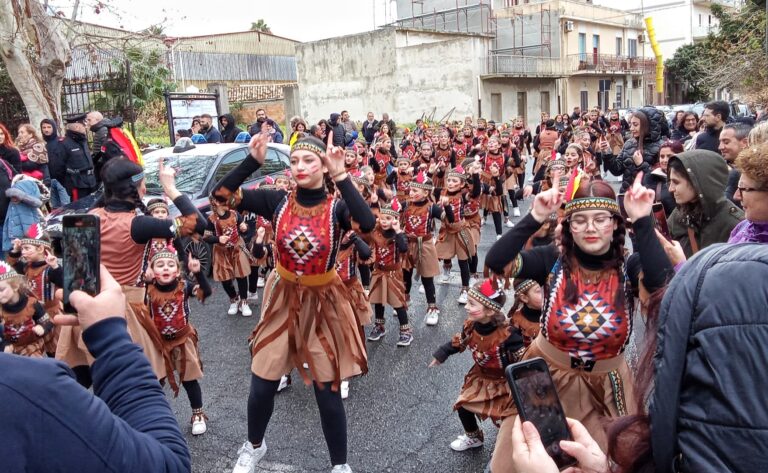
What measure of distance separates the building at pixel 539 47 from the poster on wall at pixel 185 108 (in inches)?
785

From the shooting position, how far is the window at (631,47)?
45219 mm

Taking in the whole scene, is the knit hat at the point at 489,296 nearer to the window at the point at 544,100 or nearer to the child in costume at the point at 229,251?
the child in costume at the point at 229,251

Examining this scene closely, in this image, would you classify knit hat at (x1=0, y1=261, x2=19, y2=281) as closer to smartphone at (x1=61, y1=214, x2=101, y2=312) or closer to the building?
smartphone at (x1=61, y1=214, x2=101, y2=312)

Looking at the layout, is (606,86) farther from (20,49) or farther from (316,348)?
(316,348)

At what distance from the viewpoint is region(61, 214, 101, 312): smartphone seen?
169 centimetres

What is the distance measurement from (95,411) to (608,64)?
146 feet

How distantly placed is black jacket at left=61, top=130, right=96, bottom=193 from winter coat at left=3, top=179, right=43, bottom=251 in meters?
2.35

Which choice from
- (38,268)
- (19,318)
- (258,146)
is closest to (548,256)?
(258,146)

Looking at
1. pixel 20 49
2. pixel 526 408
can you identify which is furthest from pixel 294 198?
pixel 20 49

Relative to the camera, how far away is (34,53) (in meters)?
11.6

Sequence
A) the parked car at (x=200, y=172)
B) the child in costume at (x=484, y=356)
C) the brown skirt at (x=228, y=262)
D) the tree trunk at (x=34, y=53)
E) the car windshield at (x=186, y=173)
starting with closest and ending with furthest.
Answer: the child in costume at (x=484, y=356), the brown skirt at (x=228, y=262), the parked car at (x=200, y=172), the car windshield at (x=186, y=173), the tree trunk at (x=34, y=53)

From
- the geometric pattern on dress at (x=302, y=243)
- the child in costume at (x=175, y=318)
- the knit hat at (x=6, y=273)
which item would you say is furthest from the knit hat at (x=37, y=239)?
the geometric pattern on dress at (x=302, y=243)

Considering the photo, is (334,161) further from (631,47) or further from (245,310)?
(631,47)

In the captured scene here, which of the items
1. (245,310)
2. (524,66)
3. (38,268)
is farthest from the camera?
(524,66)
